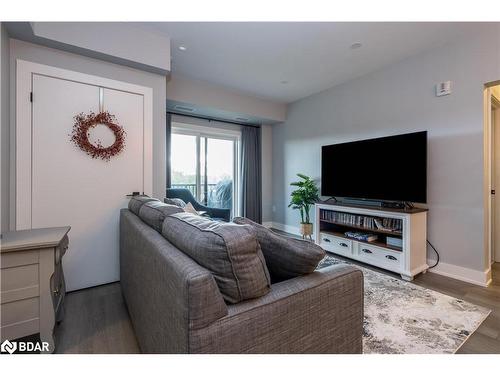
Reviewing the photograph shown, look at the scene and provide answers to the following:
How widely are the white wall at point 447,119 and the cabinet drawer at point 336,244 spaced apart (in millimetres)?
932

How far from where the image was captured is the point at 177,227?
110cm

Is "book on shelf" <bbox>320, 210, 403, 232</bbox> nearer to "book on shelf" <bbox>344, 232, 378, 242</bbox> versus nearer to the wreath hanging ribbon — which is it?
"book on shelf" <bbox>344, 232, 378, 242</bbox>

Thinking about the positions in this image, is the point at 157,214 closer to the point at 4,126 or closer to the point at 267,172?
the point at 4,126

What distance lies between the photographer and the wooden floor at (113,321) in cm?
148

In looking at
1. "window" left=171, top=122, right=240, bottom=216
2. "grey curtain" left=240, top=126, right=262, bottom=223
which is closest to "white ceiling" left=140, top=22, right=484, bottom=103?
"window" left=171, top=122, right=240, bottom=216

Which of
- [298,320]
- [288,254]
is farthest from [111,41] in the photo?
[298,320]

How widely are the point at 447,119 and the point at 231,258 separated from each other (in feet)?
10.0

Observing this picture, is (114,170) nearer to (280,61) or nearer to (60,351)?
(60,351)

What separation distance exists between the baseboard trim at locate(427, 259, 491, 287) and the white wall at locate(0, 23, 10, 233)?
14.1ft

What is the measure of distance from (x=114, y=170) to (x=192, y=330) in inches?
87.2

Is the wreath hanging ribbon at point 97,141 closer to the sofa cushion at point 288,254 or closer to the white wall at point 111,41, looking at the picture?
the white wall at point 111,41

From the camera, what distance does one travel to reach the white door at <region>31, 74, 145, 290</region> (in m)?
2.11

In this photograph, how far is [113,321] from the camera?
5.75ft
